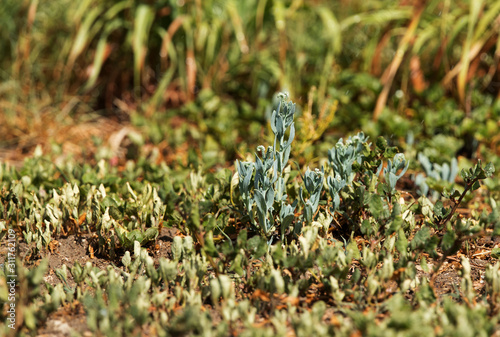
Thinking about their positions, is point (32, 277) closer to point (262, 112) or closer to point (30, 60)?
point (262, 112)

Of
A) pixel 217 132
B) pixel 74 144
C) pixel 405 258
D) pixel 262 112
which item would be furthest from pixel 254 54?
pixel 405 258

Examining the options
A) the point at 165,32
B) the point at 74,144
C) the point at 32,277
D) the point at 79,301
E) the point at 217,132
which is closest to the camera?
the point at 32,277

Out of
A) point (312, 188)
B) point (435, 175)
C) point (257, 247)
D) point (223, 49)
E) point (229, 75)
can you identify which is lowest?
point (257, 247)

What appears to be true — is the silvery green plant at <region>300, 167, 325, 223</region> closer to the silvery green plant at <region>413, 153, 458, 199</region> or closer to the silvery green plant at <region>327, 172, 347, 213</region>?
the silvery green plant at <region>327, 172, 347, 213</region>

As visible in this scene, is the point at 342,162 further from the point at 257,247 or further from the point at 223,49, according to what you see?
the point at 223,49

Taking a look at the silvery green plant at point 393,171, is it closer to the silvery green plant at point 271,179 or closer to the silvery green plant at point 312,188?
the silvery green plant at point 312,188

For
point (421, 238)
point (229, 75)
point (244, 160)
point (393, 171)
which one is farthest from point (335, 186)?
point (229, 75)

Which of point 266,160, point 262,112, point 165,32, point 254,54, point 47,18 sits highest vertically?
point 47,18
